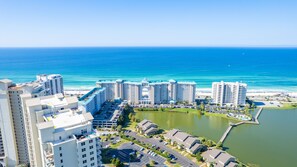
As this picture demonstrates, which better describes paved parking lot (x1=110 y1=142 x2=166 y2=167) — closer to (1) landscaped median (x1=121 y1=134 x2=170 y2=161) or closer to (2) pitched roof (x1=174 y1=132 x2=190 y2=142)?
(1) landscaped median (x1=121 y1=134 x2=170 y2=161)

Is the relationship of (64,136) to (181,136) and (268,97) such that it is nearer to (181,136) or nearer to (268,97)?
(181,136)

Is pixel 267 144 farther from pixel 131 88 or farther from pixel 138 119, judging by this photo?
pixel 131 88

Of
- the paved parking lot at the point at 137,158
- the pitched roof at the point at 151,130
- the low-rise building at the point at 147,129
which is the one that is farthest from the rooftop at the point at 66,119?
the low-rise building at the point at 147,129

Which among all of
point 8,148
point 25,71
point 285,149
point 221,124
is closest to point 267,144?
point 285,149

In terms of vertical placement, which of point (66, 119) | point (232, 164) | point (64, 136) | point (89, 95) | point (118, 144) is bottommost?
point (118, 144)

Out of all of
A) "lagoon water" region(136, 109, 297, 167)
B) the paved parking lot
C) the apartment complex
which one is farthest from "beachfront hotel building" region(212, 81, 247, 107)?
the paved parking lot

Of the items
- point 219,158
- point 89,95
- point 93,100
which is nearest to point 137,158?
point 219,158
